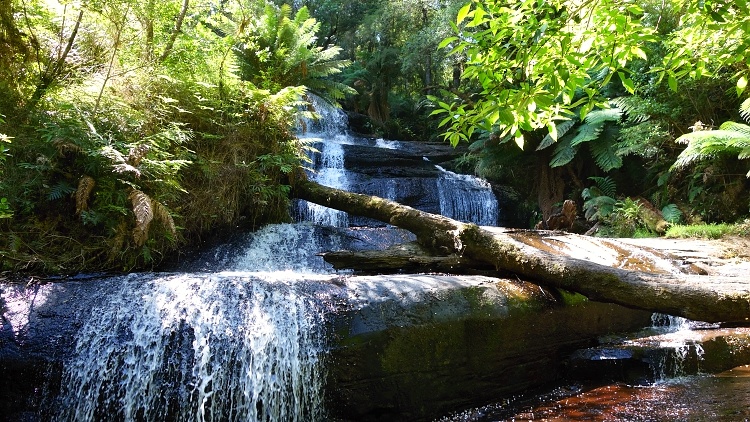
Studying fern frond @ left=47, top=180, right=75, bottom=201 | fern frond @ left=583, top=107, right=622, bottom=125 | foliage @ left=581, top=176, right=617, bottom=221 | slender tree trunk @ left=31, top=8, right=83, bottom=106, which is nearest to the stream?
fern frond @ left=47, top=180, right=75, bottom=201

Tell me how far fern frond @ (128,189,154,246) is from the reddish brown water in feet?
11.3

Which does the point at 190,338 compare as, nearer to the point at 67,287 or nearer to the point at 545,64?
the point at 67,287

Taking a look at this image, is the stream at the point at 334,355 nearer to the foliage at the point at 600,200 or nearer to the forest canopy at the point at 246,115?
the forest canopy at the point at 246,115

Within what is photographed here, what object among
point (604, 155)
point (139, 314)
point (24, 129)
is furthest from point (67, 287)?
point (604, 155)

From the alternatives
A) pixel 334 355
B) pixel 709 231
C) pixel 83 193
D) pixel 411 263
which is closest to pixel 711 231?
pixel 709 231

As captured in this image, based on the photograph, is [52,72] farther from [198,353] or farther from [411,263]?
[411,263]

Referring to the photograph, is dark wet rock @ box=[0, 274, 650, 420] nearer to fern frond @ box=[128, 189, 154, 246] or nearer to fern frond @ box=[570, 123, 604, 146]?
fern frond @ box=[128, 189, 154, 246]

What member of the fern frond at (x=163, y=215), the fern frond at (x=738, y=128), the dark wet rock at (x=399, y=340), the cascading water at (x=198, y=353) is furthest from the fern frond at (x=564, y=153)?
the fern frond at (x=163, y=215)

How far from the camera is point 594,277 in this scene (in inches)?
152

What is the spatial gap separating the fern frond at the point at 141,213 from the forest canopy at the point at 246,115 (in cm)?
2

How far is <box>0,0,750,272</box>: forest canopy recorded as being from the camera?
2154mm

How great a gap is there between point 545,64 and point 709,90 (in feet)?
32.2

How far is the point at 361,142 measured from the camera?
15008 millimetres

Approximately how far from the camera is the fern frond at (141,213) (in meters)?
4.54
